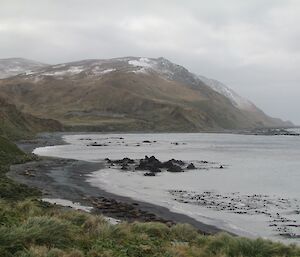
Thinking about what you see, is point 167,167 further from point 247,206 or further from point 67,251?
point 67,251

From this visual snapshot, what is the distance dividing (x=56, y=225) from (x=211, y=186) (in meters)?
38.6

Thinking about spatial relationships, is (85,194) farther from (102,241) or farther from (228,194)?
(102,241)

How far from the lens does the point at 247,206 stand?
128ft

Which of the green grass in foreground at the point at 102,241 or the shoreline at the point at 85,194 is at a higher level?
the green grass in foreground at the point at 102,241

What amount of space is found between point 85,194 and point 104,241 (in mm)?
24884

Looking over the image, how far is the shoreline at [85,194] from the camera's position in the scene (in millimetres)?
30986

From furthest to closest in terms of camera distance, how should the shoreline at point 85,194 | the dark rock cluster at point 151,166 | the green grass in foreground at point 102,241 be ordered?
the dark rock cluster at point 151,166
the shoreline at point 85,194
the green grass in foreground at point 102,241

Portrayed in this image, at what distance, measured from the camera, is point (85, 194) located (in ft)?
130

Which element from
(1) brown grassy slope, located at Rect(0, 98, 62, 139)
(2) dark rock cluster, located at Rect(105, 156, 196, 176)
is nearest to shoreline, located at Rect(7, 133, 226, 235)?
(2) dark rock cluster, located at Rect(105, 156, 196, 176)

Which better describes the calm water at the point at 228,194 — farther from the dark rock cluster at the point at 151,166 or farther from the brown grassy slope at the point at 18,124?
the brown grassy slope at the point at 18,124

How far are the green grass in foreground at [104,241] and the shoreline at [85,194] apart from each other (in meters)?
8.98

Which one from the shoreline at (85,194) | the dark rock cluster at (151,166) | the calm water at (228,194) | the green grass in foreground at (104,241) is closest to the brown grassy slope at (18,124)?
the dark rock cluster at (151,166)

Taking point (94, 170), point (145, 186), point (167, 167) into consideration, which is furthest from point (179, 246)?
point (167, 167)

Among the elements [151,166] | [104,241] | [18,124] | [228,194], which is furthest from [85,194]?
[18,124]
